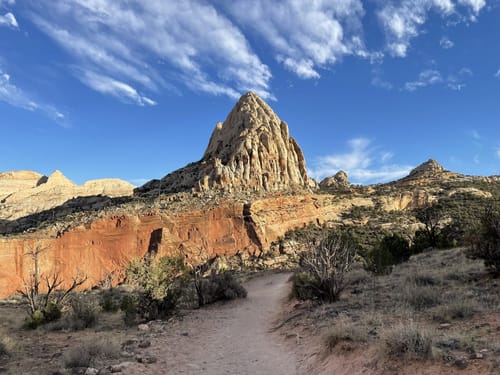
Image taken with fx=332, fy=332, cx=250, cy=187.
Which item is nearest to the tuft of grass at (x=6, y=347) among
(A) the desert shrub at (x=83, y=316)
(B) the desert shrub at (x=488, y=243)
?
(A) the desert shrub at (x=83, y=316)

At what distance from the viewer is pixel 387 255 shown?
20969 mm

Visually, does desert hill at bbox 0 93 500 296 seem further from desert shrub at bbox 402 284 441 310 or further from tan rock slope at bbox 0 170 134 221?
tan rock slope at bbox 0 170 134 221

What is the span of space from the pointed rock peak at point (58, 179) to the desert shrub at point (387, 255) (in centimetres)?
12059

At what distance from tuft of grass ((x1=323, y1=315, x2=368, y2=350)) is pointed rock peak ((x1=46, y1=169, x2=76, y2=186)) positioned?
130 meters

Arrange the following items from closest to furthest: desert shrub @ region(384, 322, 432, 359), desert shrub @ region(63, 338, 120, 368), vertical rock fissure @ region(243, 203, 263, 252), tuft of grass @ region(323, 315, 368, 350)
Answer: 1. desert shrub @ region(384, 322, 432, 359)
2. tuft of grass @ region(323, 315, 368, 350)
3. desert shrub @ region(63, 338, 120, 368)
4. vertical rock fissure @ region(243, 203, 263, 252)

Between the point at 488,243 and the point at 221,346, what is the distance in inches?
401

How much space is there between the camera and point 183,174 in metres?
59.5

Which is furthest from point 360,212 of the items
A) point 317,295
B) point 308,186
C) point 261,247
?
point 317,295

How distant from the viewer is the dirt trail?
7.44 metres

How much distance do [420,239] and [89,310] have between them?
2851cm

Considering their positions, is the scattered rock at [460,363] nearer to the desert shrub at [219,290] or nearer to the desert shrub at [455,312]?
the desert shrub at [455,312]

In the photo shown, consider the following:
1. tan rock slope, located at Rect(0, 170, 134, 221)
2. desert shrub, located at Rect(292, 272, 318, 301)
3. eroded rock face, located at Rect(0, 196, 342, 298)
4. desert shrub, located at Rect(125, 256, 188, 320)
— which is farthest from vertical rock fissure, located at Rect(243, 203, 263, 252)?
tan rock slope, located at Rect(0, 170, 134, 221)

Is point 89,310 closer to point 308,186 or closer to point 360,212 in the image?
point 360,212

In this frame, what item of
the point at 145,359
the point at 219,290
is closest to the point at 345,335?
the point at 145,359
